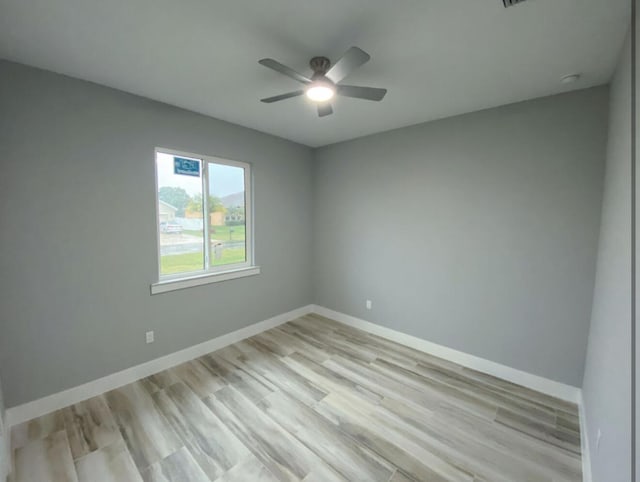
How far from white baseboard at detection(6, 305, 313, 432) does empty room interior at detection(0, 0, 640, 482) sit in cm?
2

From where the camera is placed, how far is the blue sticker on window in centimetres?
283

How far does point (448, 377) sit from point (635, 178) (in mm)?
2196

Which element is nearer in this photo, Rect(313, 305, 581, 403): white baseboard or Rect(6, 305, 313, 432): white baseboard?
Rect(6, 305, 313, 432): white baseboard

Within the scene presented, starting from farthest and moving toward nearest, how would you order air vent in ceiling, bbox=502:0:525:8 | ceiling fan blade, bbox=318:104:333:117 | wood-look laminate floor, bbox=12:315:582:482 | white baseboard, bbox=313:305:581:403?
white baseboard, bbox=313:305:581:403, ceiling fan blade, bbox=318:104:333:117, wood-look laminate floor, bbox=12:315:582:482, air vent in ceiling, bbox=502:0:525:8

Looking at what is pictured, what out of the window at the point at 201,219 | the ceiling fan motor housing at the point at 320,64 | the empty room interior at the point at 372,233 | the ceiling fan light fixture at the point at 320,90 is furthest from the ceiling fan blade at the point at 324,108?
the window at the point at 201,219

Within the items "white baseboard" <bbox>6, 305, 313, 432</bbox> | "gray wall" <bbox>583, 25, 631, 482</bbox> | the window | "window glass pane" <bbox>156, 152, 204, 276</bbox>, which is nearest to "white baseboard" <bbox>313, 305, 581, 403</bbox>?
"gray wall" <bbox>583, 25, 631, 482</bbox>

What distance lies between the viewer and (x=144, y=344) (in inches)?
102

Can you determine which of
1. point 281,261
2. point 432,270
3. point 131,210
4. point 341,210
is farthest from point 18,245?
point 432,270

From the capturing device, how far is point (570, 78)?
2.00m

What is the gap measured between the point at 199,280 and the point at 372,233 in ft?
7.25

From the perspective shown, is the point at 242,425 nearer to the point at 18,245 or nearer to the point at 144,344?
the point at 144,344

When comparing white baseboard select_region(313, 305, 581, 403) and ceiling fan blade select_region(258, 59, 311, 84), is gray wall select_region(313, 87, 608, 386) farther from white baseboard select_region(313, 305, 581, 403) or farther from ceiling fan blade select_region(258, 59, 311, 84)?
Result: ceiling fan blade select_region(258, 59, 311, 84)

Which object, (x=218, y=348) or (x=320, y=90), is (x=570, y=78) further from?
(x=218, y=348)

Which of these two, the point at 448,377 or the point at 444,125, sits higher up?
the point at 444,125
